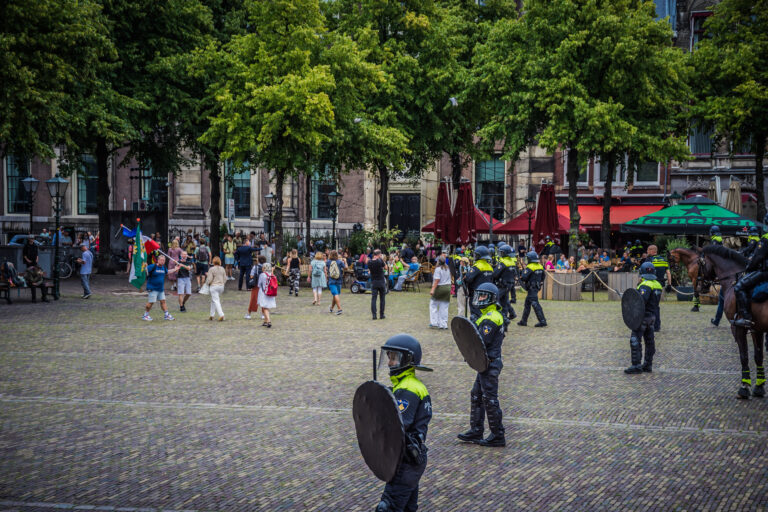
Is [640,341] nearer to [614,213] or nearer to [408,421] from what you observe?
[408,421]

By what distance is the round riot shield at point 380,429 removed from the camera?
4.07m

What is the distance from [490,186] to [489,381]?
38.1 meters

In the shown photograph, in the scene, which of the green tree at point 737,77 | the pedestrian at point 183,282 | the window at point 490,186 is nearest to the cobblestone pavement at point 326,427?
the pedestrian at point 183,282

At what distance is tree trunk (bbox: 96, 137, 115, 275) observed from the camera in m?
32.6

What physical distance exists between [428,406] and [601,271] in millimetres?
24158

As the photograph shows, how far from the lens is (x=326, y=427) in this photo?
8359 millimetres

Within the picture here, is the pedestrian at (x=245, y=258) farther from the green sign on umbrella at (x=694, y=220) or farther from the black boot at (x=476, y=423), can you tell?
the black boot at (x=476, y=423)

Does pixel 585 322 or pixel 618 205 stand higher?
pixel 618 205

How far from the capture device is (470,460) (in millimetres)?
7285

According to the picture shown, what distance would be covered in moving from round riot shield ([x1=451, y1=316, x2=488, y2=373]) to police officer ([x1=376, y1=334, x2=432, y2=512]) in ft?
6.17

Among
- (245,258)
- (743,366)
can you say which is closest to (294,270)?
(245,258)

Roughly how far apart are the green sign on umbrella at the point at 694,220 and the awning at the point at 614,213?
42.5 feet

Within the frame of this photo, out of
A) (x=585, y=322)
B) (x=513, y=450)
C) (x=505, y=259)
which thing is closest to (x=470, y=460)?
(x=513, y=450)

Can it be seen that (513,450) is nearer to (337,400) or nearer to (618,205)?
(337,400)
